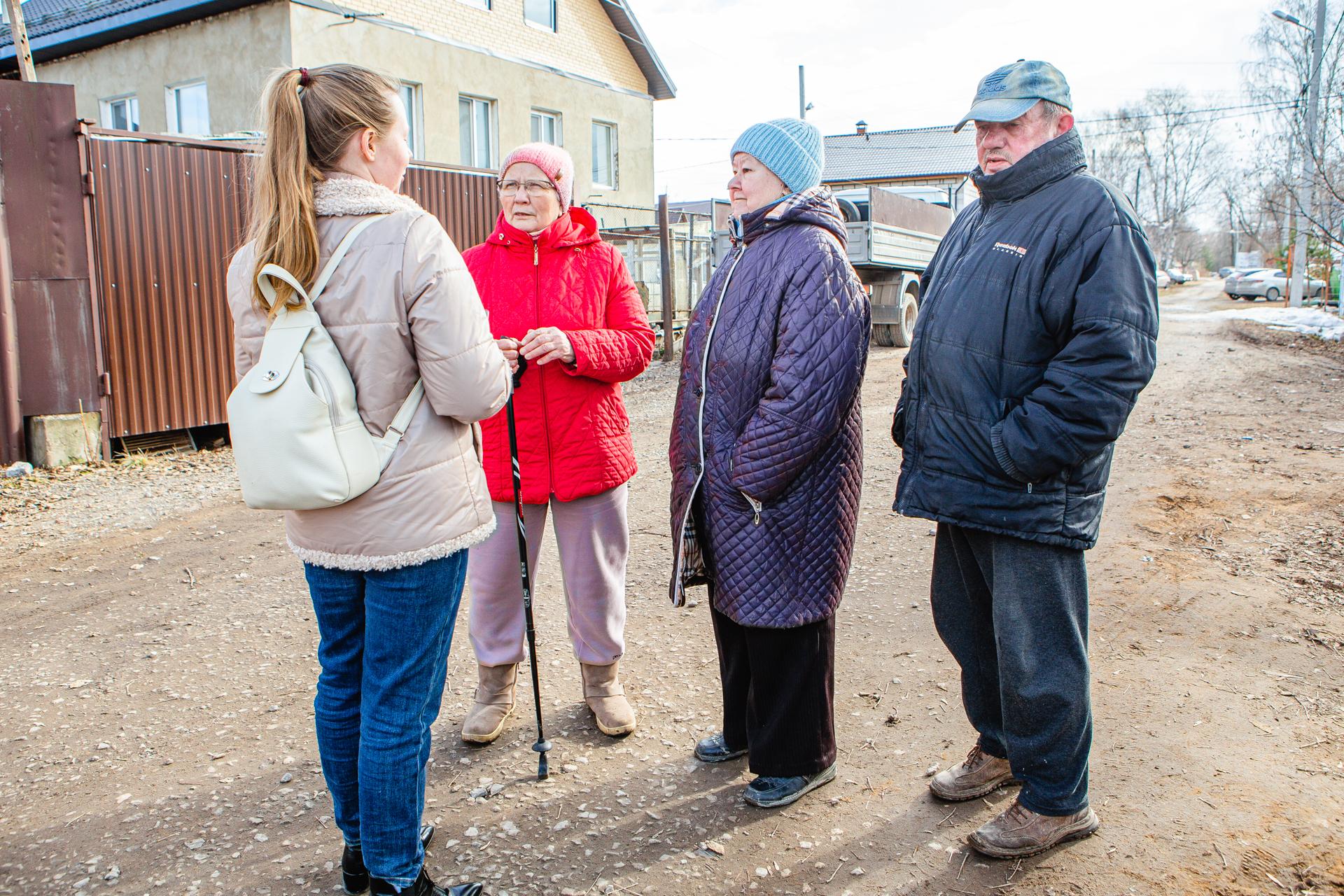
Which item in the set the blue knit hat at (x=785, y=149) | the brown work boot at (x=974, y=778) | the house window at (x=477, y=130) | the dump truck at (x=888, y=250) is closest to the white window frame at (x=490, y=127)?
the house window at (x=477, y=130)

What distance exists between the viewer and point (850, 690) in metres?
3.60

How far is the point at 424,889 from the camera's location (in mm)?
2340

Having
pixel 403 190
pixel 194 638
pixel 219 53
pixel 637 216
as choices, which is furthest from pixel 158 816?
pixel 637 216

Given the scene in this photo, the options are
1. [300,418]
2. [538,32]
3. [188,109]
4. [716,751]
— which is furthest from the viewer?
[538,32]

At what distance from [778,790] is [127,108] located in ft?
57.6

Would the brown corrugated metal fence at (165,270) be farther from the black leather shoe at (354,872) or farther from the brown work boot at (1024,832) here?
the brown work boot at (1024,832)

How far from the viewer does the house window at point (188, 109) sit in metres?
15.0

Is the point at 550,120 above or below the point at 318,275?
above

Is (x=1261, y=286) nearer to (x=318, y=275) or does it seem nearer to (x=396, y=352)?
(x=396, y=352)

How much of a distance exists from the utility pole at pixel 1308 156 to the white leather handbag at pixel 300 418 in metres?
19.0

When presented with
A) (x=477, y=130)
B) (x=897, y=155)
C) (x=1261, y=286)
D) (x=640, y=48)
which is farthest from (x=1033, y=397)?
(x=897, y=155)

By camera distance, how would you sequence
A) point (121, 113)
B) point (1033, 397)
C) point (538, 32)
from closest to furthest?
point (1033, 397) < point (121, 113) < point (538, 32)

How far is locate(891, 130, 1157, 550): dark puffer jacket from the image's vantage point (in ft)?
7.48

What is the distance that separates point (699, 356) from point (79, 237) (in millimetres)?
6514
